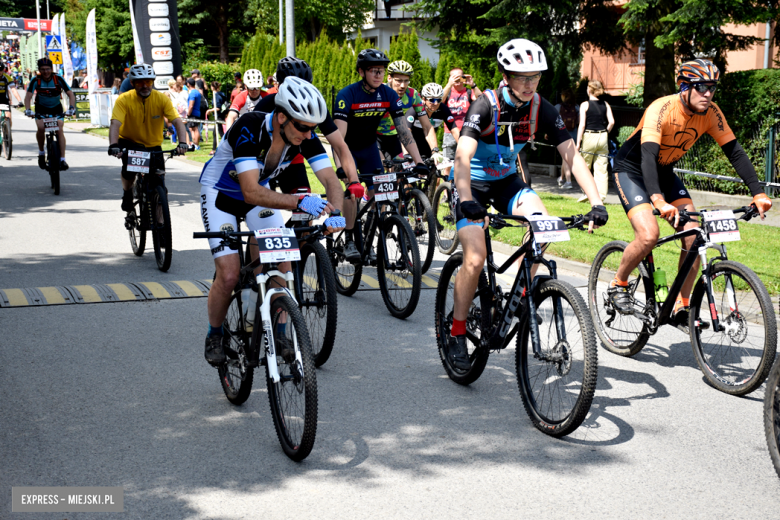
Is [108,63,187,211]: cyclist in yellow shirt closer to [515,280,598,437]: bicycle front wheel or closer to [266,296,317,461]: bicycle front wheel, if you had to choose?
[266,296,317,461]: bicycle front wheel

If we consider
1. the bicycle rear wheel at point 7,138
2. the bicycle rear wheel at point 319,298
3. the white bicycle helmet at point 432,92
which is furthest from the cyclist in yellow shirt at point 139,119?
the bicycle rear wheel at point 7,138

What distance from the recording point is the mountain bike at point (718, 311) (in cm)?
536

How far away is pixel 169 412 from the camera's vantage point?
519 centimetres

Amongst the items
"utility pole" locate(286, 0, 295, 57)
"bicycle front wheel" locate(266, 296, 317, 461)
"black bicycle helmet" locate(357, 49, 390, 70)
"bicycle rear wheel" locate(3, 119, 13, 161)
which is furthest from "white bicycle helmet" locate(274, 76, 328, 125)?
"bicycle rear wheel" locate(3, 119, 13, 161)

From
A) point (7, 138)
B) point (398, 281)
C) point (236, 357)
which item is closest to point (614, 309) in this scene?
point (398, 281)

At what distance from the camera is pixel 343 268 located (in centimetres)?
834

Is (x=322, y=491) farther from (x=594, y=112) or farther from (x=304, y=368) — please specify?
(x=594, y=112)

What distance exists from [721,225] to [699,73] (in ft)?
3.42

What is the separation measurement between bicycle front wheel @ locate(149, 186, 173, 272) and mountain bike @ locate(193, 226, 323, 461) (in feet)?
13.9

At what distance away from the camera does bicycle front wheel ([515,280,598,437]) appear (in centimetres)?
446

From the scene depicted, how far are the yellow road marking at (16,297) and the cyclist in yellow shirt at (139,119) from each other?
1861 millimetres

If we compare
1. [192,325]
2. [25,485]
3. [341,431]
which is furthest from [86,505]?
[192,325]

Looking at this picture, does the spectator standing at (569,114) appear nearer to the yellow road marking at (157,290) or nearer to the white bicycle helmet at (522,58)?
the yellow road marking at (157,290)

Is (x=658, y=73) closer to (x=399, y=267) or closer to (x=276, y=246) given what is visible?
(x=399, y=267)
